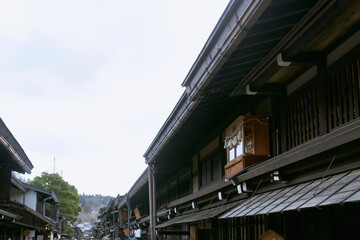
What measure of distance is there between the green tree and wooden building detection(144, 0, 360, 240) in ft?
187

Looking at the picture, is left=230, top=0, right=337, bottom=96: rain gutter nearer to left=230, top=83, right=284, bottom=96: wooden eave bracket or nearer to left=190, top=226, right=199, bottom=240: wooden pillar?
left=230, top=83, right=284, bottom=96: wooden eave bracket

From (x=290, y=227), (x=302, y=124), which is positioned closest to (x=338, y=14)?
(x=302, y=124)

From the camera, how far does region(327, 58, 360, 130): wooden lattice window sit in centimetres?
696

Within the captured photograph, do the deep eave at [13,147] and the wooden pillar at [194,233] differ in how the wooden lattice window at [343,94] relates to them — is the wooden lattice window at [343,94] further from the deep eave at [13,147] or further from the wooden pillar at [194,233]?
the wooden pillar at [194,233]

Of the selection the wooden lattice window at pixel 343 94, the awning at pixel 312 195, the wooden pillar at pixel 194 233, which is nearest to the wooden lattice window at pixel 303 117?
the wooden lattice window at pixel 343 94

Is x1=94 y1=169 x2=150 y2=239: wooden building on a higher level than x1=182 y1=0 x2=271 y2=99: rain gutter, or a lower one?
lower

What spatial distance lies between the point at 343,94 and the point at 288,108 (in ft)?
7.41

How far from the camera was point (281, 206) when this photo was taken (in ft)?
24.1

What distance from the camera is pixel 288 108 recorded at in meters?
9.47

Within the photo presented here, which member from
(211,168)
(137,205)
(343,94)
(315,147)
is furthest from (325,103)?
(137,205)

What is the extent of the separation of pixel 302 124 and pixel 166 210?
15.4 m

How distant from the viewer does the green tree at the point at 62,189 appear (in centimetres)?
6625

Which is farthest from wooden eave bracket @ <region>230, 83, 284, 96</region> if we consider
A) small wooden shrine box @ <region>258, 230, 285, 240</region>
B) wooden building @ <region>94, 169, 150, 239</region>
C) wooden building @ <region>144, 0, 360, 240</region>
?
wooden building @ <region>94, 169, 150, 239</region>

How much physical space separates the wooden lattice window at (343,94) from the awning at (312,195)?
0.98m
